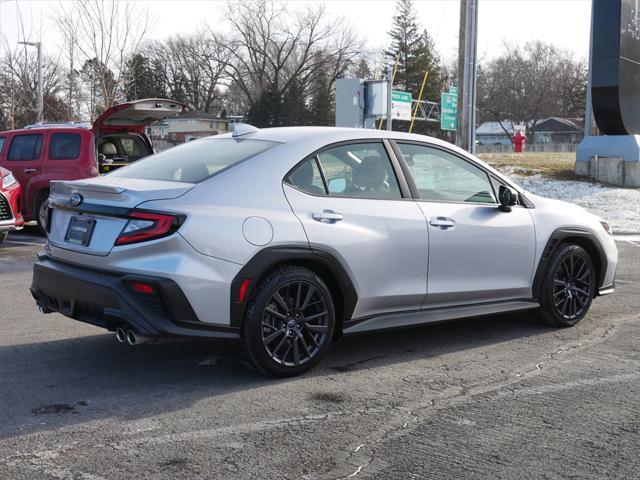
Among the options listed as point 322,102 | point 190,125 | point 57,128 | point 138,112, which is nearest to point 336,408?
point 138,112

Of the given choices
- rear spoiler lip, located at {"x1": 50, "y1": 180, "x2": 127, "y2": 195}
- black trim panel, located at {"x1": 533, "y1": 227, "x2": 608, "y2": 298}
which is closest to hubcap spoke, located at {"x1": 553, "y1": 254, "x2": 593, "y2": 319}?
black trim panel, located at {"x1": 533, "y1": 227, "x2": 608, "y2": 298}

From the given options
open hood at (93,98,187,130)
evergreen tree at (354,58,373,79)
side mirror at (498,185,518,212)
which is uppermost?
evergreen tree at (354,58,373,79)

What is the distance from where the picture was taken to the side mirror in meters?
5.90

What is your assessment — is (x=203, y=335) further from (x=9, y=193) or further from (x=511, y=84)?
(x=511, y=84)

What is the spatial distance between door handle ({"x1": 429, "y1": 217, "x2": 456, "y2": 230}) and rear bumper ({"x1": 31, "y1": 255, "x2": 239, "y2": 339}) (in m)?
1.66

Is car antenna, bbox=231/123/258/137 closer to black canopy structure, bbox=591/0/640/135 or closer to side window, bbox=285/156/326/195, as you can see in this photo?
side window, bbox=285/156/326/195

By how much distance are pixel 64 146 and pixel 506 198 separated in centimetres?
859

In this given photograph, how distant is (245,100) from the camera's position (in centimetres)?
9025

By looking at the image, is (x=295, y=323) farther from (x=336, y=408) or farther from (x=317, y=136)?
(x=317, y=136)

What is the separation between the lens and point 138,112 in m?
12.2

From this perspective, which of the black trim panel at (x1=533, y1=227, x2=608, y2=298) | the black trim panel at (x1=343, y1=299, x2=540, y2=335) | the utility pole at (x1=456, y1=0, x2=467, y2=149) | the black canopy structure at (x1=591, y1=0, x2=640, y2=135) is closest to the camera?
the black trim panel at (x1=343, y1=299, x2=540, y2=335)

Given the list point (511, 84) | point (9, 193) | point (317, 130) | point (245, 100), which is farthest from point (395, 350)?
point (511, 84)

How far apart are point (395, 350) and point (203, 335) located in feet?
5.71

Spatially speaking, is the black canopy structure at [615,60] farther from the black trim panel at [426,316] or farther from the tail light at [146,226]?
the tail light at [146,226]
